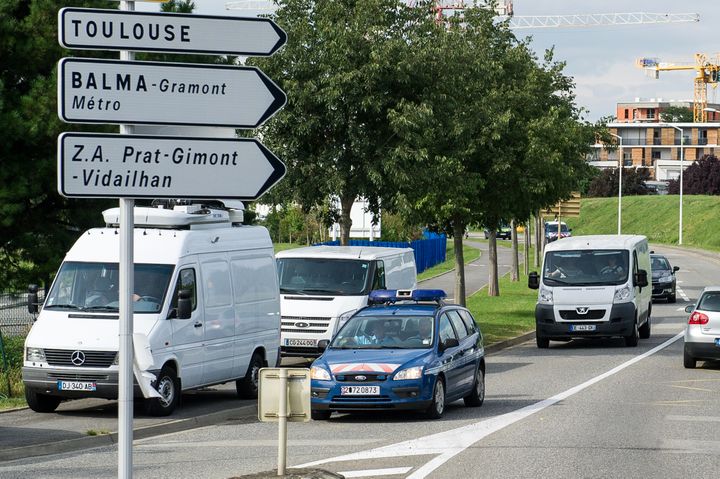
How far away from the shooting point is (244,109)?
718 centimetres

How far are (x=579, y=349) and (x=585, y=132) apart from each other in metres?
15.8

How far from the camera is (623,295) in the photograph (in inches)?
1172

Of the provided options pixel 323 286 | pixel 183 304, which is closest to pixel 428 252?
pixel 323 286

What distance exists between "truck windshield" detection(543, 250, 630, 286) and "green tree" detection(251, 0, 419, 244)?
575cm

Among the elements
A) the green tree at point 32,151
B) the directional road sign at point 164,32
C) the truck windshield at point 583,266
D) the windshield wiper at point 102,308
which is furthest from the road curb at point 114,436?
the truck windshield at point 583,266

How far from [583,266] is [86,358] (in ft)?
54.0

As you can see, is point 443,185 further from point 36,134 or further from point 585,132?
point 585,132

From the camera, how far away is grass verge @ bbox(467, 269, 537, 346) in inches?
1293

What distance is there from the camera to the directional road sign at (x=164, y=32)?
688 centimetres

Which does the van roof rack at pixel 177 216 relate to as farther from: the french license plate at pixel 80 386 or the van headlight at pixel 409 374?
the van headlight at pixel 409 374

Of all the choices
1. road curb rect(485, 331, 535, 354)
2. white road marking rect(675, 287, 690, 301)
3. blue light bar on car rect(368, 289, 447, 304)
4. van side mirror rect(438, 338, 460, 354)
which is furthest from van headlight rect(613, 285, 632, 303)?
white road marking rect(675, 287, 690, 301)

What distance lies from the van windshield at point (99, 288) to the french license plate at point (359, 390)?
2929 mm

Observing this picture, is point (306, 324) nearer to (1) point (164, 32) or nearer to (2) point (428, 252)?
(1) point (164, 32)

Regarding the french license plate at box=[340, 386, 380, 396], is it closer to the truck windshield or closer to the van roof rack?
the van roof rack
